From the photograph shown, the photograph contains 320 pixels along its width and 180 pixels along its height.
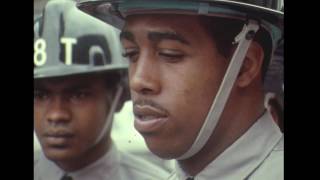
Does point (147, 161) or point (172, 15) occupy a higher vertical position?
point (172, 15)

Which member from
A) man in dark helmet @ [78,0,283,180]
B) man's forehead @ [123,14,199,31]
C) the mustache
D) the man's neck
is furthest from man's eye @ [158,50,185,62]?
the man's neck

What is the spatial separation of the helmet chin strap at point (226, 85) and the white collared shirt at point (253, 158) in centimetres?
13

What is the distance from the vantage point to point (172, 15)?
4.00 meters

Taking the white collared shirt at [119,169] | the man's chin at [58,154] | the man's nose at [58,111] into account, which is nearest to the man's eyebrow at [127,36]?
the man's nose at [58,111]

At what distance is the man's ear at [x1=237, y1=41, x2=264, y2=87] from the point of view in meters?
3.99

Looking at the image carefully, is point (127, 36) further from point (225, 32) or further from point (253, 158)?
point (253, 158)

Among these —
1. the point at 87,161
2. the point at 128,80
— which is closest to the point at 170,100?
the point at 128,80

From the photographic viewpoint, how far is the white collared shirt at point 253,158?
400 cm

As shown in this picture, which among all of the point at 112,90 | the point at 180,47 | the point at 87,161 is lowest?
the point at 87,161

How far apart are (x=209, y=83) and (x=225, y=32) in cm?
27

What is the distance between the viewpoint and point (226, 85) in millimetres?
4000
